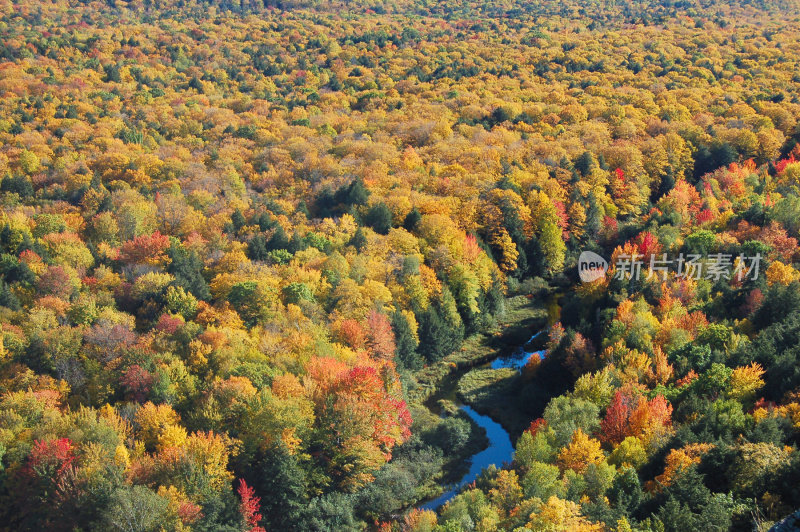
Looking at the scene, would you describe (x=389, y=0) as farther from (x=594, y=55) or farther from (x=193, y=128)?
(x=193, y=128)

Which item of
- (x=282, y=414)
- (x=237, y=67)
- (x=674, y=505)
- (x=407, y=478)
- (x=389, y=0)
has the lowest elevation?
(x=407, y=478)

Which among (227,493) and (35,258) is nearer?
(227,493)

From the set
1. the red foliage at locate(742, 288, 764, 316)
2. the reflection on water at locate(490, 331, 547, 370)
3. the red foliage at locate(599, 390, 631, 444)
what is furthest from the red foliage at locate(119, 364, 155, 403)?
the red foliage at locate(742, 288, 764, 316)

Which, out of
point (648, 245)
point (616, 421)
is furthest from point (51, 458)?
point (648, 245)

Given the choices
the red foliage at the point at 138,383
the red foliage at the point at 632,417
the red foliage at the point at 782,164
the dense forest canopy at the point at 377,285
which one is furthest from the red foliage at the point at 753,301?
the red foliage at the point at 138,383

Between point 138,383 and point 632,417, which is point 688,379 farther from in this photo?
point 138,383

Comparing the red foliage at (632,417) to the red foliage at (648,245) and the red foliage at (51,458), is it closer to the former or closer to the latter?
the red foliage at (648,245)

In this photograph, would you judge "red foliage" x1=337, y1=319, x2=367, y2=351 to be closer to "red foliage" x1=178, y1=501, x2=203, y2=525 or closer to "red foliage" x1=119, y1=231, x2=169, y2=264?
"red foliage" x1=178, y1=501, x2=203, y2=525

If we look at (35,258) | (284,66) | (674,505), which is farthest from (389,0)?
(674,505)
